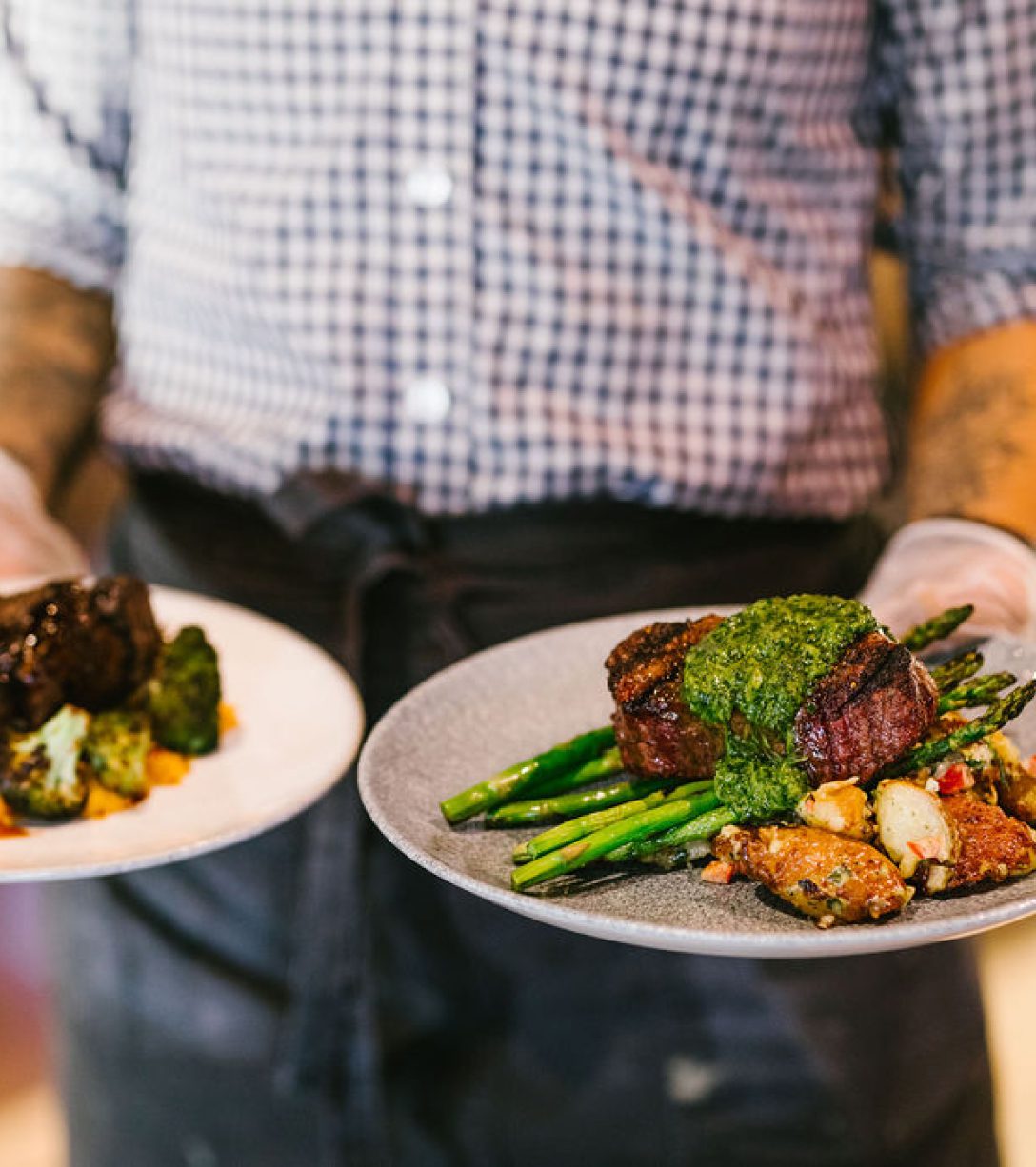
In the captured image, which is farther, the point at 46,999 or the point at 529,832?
the point at 46,999

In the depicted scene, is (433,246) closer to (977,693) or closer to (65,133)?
(65,133)

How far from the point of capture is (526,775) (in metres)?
1.67

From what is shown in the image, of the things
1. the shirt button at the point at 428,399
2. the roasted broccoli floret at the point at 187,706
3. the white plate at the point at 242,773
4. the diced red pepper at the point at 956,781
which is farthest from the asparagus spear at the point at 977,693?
the shirt button at the point at 428,399

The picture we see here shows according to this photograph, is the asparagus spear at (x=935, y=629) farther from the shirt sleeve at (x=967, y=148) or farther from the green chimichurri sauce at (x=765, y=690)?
the shirt sleeve at (x=967, y=148)

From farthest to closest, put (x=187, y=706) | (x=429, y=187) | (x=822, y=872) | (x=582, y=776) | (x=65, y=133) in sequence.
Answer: (x=65, y=133), (x=429, y=187), (x=187, y=706), (x=582, y=776), (x=822, y=872)

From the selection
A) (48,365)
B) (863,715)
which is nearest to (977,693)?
(863,715)

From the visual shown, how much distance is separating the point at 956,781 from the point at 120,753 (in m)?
1.12

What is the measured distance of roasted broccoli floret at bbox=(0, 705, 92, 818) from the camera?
71.8 inches

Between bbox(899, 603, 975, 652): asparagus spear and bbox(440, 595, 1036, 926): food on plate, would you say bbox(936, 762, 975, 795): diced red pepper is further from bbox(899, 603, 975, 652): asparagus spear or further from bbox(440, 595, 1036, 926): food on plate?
bbox(899, 603, 975, 652): asparagus spear

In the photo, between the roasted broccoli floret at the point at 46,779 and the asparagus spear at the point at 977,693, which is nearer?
the asparagus spear at the point at 977,693

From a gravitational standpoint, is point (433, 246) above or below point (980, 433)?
above

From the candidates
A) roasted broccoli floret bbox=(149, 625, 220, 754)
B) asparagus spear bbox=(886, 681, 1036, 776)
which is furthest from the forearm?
roasted broccoli floret bbox=(149, 625, 220, 754)

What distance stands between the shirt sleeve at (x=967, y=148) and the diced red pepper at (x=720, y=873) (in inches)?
62.0

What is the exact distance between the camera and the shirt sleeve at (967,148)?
8.21 ft
